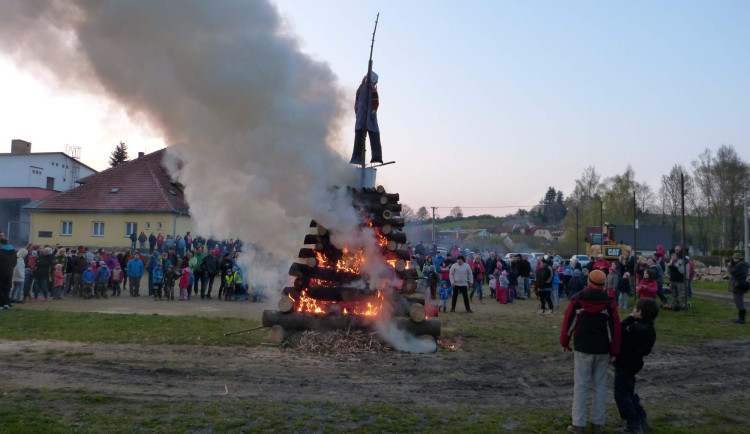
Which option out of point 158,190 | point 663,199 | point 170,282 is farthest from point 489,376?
point 663,199

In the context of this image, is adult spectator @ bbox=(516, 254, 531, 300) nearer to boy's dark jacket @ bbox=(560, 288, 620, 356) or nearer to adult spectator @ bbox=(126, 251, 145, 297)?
adult spectator @ bbox=(126, 251, 145, 297)

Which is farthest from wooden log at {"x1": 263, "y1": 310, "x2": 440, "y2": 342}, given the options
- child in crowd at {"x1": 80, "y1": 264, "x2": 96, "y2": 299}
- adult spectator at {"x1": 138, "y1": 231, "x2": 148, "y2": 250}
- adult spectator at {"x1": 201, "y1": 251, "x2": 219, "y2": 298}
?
adult spectator at {"x1": 138, "y1": 231, "x2": 148, "y2": 250}

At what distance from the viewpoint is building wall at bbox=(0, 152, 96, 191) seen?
41.2 meters

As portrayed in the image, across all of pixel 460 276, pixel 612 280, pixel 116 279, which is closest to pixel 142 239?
pixel 116 279

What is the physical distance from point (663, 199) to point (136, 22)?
8007cm

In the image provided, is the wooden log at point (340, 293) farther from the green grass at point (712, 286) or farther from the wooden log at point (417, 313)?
the green grass at point (712, 286)

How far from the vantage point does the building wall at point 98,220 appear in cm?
3219

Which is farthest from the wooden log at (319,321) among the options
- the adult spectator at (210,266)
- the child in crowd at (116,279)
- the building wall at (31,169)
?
the building wall at (31,169)

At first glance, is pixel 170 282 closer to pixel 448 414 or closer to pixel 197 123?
pixel 197 123

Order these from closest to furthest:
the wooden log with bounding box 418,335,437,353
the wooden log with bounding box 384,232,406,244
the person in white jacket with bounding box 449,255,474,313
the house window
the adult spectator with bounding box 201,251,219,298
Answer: the wooden log with bounding box 418,335,437,353 → the wooden log with bounding box 384,232,406,244 → the person in white jacket with bounding box 449,255,474,313 → the adult spectator with bounding box 201,251,219,298 → the house window

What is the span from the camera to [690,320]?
15094mm

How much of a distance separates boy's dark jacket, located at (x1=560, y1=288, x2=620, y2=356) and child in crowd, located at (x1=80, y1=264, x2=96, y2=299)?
56.0 ft

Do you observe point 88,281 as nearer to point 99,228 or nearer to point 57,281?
point 57,281

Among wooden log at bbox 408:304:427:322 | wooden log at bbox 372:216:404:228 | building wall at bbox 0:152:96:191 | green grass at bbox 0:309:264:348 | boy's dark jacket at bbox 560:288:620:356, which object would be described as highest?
building wall at bbox 0:152:96:191
